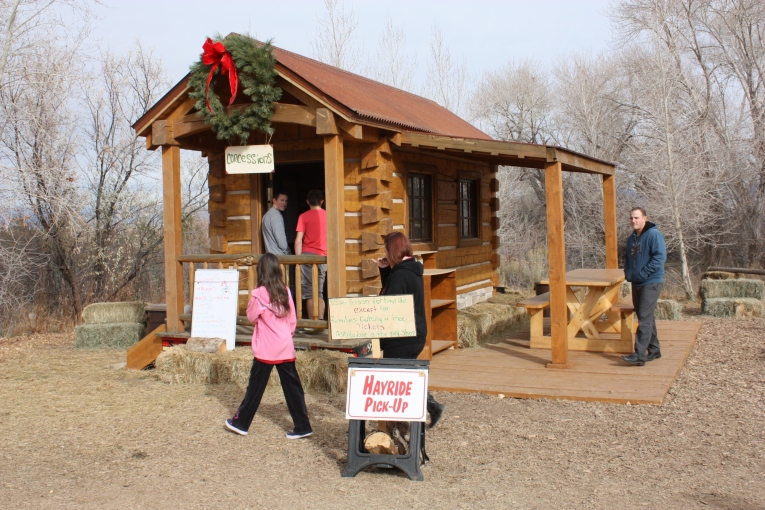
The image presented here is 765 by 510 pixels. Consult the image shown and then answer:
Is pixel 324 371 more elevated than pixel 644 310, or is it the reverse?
pixel 644 310

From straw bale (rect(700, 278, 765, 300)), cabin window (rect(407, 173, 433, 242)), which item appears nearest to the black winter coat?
cabin window (rect(407, 173, 433, 242))

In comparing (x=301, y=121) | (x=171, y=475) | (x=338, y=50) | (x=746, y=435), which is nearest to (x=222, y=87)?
(x=301, y=121)

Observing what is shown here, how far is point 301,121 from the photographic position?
27.4ft

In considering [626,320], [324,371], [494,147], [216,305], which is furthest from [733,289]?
[216,305]

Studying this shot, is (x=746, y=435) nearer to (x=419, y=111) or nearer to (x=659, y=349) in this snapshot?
(x=659, y=349)

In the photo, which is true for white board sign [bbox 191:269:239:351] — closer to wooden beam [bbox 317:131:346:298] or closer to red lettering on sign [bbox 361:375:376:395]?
wooden beam [bbox 317:131:346:298]

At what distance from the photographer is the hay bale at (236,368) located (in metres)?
7.90

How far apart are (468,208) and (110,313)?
6.34 m

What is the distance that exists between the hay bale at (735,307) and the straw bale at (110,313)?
1038 cm

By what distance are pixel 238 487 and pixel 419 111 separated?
8464 millimetres

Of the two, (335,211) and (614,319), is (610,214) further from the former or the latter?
(335,211)

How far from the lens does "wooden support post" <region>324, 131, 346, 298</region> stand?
321 inches

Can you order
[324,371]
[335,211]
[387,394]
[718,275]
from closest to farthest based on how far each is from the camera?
1. [387,394]
2. [324,371]
3. [335,211]
4. [718,275]

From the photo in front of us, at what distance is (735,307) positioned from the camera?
13.5 meters
